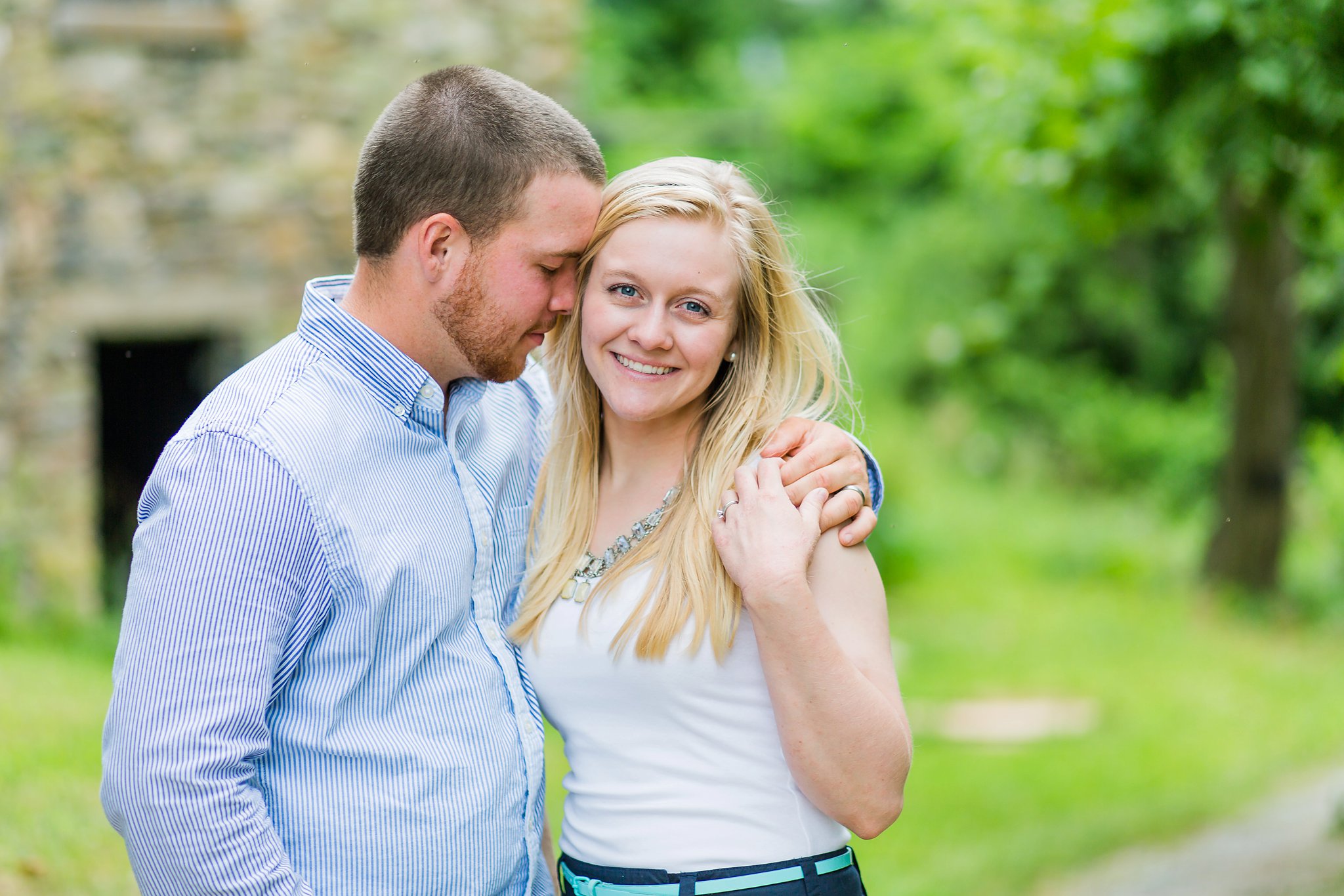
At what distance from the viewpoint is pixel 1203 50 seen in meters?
3.87

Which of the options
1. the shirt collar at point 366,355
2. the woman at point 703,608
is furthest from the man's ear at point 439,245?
the woman at point 703,608

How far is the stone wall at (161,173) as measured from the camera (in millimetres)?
6777

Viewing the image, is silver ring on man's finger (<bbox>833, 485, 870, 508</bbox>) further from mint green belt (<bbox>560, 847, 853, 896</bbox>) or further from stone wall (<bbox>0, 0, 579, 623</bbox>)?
stone wall (<bbox>0, 0, 579, 623</bbox>)

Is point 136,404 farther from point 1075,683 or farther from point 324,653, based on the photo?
point 324,653

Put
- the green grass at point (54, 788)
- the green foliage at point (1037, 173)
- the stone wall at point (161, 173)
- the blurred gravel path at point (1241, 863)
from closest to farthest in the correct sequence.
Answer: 1. the green grass at point (54, 788)
2. the green foliage at point (1037, 173)
3. the blurred gravel path at point (1241, 863)
4. the stone wall at point (161, 173)

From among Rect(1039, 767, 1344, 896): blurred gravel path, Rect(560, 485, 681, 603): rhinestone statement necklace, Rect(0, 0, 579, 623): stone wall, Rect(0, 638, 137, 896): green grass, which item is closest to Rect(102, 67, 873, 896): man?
Rect(560, 485, 681, 603): rhinestone statement necklace

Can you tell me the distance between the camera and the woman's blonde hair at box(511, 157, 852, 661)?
2082 mm

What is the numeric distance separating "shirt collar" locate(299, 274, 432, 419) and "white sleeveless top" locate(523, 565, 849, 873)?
0.48 m

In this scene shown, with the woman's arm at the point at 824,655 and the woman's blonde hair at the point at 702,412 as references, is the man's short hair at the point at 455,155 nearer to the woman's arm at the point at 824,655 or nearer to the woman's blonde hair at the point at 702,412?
the woman's blonde hair at the point at 702,412

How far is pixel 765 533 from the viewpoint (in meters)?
2.04

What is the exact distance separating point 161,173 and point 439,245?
18.5 feet

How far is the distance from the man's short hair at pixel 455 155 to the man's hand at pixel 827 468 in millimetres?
599

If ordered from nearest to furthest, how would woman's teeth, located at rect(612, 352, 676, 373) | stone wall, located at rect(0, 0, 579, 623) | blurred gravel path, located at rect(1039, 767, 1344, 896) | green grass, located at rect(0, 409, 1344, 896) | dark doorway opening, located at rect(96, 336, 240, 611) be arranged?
woman's teeth, located at rect(612, 352, 676, 373) → green grass, located at rect(0, 409, 1344, 896) → blurred gravel path, located at rect(1039, 767, 1344, 896) → stone wall, located at rect(0, 0, 579, 623) → dark doorway opening, located at rect(96, 336, 240, 611)

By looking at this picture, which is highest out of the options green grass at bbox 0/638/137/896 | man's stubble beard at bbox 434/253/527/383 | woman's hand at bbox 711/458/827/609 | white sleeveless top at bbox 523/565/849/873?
man's stubble beard at bbox 434/253/527/383
